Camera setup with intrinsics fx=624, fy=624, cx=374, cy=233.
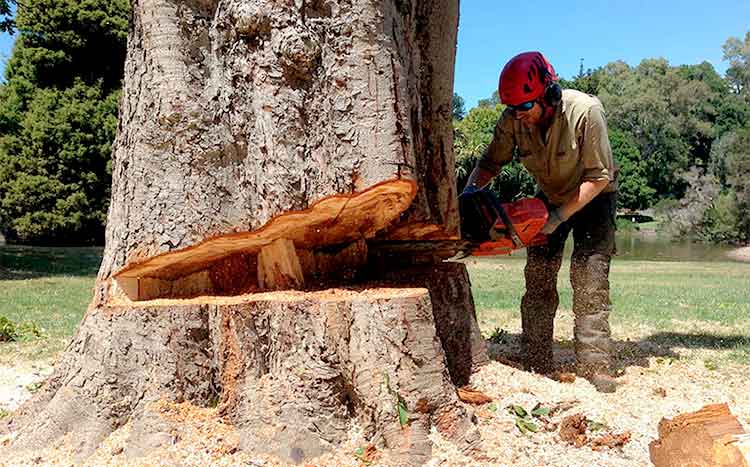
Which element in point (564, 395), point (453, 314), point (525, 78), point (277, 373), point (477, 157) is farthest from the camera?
point (477, 157)

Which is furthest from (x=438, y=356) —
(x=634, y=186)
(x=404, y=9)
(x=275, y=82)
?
(x=634, y=186)

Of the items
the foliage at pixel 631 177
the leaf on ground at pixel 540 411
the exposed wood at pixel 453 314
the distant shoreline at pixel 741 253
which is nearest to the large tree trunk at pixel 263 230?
the exposed wood at pixel 453 314

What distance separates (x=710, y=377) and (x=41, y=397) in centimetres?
396

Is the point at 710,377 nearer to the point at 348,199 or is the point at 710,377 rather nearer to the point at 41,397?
the point at 348,199

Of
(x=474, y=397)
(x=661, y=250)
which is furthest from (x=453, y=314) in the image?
(x=661, y=250)

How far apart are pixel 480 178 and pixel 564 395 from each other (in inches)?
61.1

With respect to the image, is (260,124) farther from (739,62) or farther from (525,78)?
(739,62)

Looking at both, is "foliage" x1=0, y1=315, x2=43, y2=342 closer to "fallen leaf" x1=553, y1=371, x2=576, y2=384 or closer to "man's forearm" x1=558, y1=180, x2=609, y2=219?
"fallen leaf" x1=553, y1=371, x2=576, y2=384

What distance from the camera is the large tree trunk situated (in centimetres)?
257

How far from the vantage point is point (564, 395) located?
124 inches

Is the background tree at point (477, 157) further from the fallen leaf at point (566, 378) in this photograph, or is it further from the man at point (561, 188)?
the fallen leaf at point (566, 378)

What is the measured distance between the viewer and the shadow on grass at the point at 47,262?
12305mm

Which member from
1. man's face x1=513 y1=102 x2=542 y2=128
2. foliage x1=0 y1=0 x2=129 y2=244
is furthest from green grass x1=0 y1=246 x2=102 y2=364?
man's face x1=513 y1=102 x2=542 y2=128

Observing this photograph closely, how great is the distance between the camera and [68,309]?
7.44m
